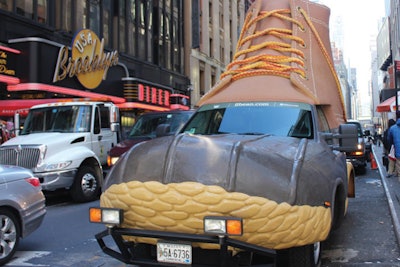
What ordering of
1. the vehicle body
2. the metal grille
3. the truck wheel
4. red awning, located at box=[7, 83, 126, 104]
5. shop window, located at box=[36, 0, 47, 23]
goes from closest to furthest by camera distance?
the metal grille < the truck wheel < the vehicle body < red awning, located at box=[7, 83, 126, 104] < shop window, located at box=[36, 0, 47, 23]

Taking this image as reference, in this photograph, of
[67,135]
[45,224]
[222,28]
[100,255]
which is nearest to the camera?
[100,255]

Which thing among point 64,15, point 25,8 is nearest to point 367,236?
point 25,8

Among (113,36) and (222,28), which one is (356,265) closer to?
(113,36)

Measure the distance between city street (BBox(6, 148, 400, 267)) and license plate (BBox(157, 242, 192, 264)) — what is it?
5.93ft

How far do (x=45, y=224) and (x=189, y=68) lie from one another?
2944 cm

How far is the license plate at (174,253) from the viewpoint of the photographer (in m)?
3.36

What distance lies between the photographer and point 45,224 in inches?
289

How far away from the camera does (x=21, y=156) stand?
878 cm

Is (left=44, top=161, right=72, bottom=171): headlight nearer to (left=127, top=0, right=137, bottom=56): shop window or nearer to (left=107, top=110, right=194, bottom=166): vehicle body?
(left=107, top=110, right=194, bottom=166): vehicle body

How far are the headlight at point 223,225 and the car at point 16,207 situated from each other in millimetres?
3063

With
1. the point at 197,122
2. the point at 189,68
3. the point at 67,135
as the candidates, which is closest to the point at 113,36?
the point at 189,68

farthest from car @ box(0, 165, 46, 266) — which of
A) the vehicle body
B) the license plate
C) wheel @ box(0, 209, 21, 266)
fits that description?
the vehicle body

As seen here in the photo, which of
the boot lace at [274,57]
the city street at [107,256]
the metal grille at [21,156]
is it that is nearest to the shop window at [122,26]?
the metal grille at [21,156]

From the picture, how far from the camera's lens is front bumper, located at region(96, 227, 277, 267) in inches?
126
